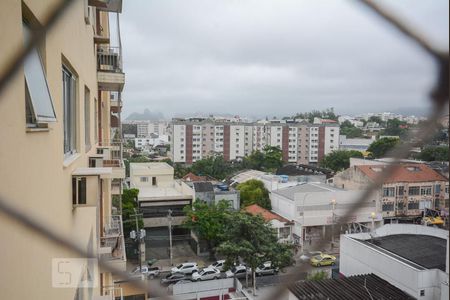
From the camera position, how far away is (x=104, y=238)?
542 centimetres

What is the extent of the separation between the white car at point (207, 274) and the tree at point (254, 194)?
233 inches

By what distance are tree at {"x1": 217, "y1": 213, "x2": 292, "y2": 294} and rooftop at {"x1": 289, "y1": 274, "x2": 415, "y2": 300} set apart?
198cm

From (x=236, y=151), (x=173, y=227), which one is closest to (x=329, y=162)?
(x=236, y=151)

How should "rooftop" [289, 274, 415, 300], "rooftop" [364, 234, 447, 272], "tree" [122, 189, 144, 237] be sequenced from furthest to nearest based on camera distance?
"tree" [122, 189, 144, 237], "rooftop" [364, 234, 447, 272], "rooftop" [289, 274, 415, 300]

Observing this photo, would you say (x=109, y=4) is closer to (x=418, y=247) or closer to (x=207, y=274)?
(x=207, y=274)

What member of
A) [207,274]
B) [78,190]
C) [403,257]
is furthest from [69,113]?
[207,274]

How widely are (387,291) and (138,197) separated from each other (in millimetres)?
10591

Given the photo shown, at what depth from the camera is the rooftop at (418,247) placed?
843 centimetres

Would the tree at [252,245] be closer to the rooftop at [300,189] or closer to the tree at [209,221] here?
the tree at [209,221]

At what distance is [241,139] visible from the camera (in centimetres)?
3697

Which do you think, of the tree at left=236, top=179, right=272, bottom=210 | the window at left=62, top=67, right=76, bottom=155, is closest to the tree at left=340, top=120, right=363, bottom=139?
Answer: the tree at left=236, top=179, right=272, bottom=210

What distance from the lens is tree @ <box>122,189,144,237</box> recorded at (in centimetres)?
1361

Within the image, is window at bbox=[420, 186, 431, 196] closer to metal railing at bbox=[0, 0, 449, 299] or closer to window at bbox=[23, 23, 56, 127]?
window at bbox=[23, 23, 56, 127]

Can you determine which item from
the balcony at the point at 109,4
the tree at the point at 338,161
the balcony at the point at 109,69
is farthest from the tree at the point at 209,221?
the tree at the point at 338,161
